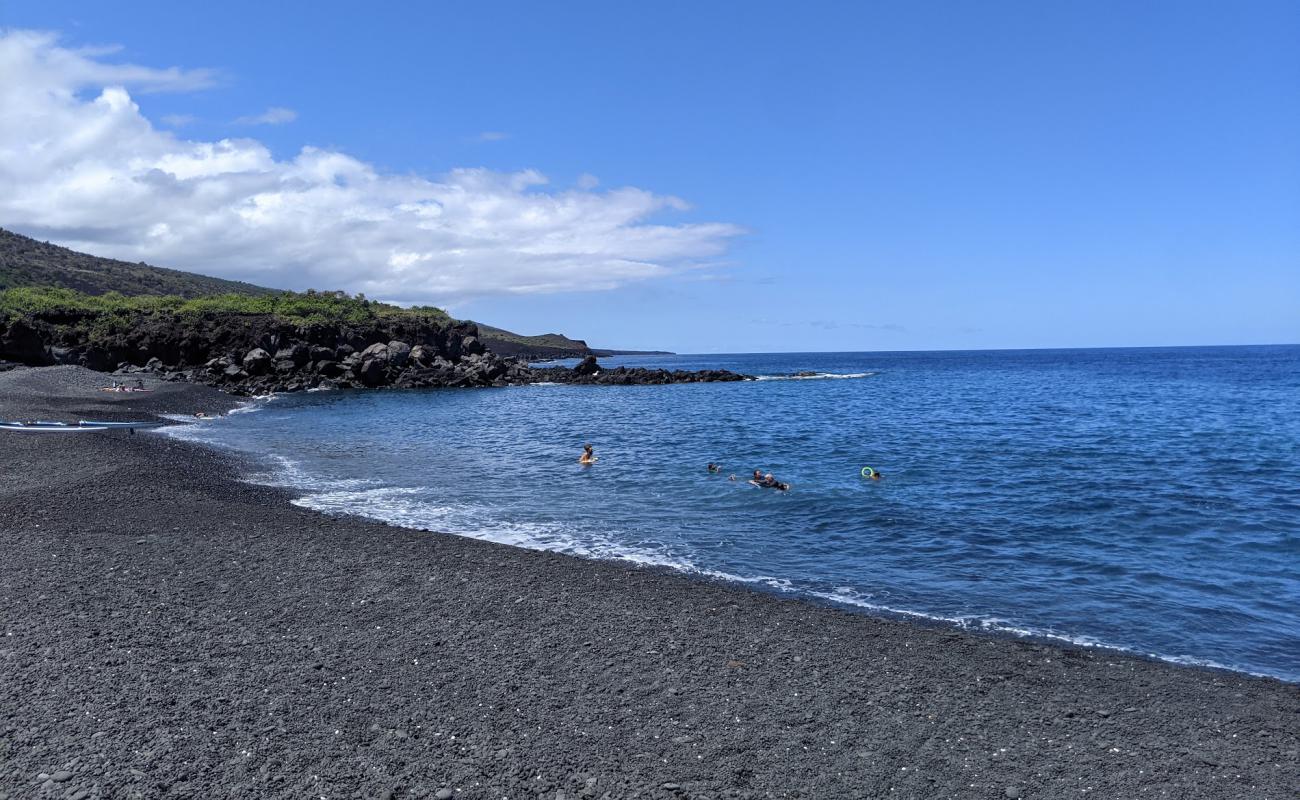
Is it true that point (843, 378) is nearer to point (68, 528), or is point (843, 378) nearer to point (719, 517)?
point (719, 517)

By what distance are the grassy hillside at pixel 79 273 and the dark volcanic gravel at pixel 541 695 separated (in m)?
115

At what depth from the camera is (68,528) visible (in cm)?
1455

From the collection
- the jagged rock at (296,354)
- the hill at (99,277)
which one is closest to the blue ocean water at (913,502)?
the jagged rock at (296,354)

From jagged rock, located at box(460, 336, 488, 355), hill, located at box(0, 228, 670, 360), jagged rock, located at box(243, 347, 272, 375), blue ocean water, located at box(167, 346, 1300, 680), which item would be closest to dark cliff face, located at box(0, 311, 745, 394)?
jagged rock, located at box(243, 347, 272, 375)

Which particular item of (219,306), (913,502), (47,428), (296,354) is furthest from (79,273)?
(913,502)

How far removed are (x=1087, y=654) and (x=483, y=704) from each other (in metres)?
7.73

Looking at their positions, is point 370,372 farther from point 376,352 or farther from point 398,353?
point 398,353

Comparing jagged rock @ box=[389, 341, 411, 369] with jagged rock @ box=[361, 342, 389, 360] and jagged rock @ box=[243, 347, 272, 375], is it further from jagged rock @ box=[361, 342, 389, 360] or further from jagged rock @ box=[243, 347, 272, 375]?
jagged rock @ box=[243, 347, 272, 375]

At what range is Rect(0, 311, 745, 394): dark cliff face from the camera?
63438 millimetres

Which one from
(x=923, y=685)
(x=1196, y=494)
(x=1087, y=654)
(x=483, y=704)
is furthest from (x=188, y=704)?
(x=1196, y=494)

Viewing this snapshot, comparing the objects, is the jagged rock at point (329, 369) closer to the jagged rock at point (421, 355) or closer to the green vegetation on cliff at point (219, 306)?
the jagged rock at point (421, 355)

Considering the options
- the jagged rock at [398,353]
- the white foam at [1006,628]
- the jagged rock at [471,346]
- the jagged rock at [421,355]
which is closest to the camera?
the white foam at [1006,628]

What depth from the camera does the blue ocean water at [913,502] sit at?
12344 mm

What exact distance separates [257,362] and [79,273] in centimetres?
7668
